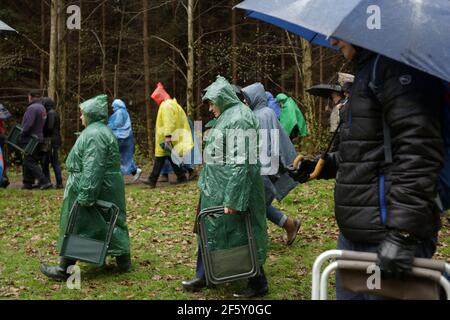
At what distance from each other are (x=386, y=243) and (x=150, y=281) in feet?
12.7

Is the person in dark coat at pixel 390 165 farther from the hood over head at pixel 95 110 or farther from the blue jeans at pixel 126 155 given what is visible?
the blue jeans at pixel 126 155

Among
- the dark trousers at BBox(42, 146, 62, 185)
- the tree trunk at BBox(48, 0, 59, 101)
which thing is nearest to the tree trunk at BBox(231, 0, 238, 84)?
the tree trunk at BBox(48, 0, 59, 101)

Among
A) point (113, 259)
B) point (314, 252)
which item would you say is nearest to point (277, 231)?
point (314, 252)

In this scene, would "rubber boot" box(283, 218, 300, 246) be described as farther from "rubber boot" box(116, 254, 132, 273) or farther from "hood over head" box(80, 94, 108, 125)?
"hood over head" box(80, 94, 108, 125)

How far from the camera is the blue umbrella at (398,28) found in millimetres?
2730

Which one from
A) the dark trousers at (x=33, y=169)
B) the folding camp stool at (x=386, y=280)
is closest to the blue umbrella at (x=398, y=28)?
the folding camp stool at (x=386, y=280)

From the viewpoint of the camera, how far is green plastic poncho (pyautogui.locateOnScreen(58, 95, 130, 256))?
5.88 meters

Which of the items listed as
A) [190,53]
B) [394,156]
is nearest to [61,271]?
[394,156]

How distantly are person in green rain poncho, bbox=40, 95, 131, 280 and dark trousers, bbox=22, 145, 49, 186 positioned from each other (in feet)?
23.3

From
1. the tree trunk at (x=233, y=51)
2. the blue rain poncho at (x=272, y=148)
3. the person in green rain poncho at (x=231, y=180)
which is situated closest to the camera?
the person in green rain poncho at (x=231, y=180)

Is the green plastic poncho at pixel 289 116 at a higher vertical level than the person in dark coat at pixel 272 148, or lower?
higher

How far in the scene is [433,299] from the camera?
107 inches

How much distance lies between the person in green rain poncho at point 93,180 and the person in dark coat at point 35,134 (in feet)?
22.7
